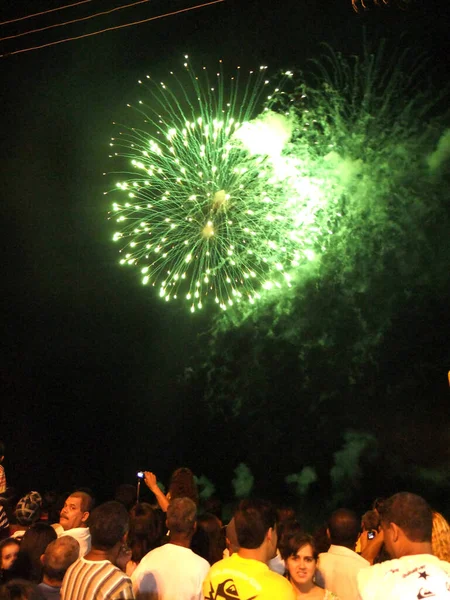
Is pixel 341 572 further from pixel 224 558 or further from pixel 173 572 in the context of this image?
pixel 173 572

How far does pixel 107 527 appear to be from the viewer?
12.1 feet

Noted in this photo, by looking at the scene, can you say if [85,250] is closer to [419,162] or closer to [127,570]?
[419,162]


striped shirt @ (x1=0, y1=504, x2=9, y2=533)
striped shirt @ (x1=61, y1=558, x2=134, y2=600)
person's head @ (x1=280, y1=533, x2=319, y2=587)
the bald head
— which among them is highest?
the bald head

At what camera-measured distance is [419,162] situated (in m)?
17.1

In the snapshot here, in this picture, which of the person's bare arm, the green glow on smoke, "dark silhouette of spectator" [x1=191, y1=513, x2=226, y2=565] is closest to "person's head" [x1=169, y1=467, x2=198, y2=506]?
the person's bare arm

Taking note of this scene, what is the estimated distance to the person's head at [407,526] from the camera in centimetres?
313

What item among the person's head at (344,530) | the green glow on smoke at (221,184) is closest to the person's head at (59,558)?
the person's head at (344,530)

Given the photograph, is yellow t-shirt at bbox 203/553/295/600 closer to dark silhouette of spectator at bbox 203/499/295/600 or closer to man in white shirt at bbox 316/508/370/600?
dark silhouette of spectator at bbox 203/499/295/600

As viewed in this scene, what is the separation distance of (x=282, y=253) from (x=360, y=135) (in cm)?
336

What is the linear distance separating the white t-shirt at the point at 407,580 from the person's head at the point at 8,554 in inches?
102

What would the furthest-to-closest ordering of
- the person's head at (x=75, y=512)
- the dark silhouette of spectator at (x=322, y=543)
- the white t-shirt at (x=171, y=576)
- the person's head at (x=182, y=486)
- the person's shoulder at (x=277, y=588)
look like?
the person's head at (x=182, y=486) < the dark silhouette of spectator at (x=322, y=543) < the person's head at (x=75, y=512) < the white t-shirt at (x=171, y=576) < the person's shoulder at (x=277, y=588)

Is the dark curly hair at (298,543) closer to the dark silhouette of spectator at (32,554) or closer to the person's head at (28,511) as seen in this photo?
the dark silhouette of spectator at (32,554)

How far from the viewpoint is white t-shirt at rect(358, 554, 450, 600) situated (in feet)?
9.44

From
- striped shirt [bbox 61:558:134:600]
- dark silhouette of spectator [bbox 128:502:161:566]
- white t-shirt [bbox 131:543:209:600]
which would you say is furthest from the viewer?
dark silhouette of spectator [bbox 128:502:161:566]
